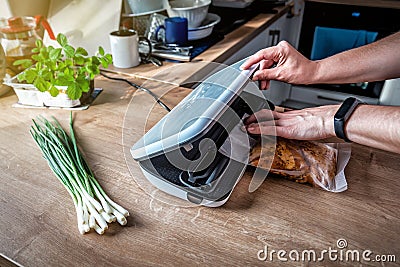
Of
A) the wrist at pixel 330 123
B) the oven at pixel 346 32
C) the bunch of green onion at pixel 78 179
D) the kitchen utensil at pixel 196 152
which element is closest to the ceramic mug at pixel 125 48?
the bunch of green onion at pixel 78 179

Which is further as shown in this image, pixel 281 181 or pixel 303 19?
pixel 303 19

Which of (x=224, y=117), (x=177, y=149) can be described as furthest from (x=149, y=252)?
(x=224, y=117)

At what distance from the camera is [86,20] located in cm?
129

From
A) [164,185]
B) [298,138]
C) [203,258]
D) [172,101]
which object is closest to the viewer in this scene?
[203,258]

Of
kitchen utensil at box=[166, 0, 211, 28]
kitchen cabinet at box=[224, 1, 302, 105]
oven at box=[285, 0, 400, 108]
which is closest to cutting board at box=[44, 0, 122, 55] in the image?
kitchen utensil at box=[166, 0, 211, 28]

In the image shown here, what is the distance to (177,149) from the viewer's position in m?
0.64

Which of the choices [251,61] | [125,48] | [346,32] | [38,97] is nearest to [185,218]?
[251,61]

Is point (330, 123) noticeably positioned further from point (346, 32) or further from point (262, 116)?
point (346, 32)

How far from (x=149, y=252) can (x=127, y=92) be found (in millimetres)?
597

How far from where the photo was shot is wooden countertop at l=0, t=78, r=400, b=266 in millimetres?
560

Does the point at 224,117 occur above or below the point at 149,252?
above

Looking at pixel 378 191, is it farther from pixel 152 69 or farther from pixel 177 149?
pixel 152 69

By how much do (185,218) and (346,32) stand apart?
181cm

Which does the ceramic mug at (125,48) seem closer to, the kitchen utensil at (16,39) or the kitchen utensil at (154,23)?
the kitchen utensil at (154,23)
